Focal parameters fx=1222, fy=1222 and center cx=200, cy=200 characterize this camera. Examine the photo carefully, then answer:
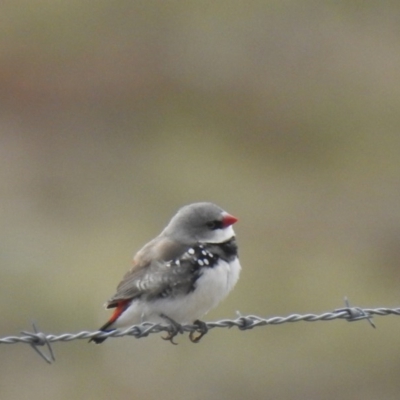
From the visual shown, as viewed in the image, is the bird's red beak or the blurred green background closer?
the bird's red beak

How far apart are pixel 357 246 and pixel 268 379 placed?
4.13 m

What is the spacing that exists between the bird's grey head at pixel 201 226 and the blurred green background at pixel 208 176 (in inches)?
178

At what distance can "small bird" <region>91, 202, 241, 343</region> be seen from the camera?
24.6 feet

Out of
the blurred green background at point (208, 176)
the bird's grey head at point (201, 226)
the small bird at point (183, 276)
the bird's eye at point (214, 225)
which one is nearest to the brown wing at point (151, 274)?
the small bird at point (183, 276)

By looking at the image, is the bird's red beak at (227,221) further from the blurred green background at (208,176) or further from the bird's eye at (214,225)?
the blurred green background at (208,176)

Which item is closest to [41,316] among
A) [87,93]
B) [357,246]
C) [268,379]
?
[268,379]

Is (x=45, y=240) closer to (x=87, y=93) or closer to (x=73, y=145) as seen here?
(x=73, y=145)

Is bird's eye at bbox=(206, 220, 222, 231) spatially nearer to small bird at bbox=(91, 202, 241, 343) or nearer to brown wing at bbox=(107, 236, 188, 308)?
small bird at bbox=(91, 202, 241, 343)

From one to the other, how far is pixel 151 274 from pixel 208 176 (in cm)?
1137

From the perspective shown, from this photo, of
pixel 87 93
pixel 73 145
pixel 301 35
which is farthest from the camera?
pixel 301 35

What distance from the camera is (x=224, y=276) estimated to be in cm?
750

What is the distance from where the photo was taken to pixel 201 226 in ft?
25.8

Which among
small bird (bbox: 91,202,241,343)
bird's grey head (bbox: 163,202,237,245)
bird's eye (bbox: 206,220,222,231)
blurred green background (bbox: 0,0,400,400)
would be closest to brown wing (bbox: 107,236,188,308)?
small bird (bbox: 91,202,241,343)

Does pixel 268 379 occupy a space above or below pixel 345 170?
below
